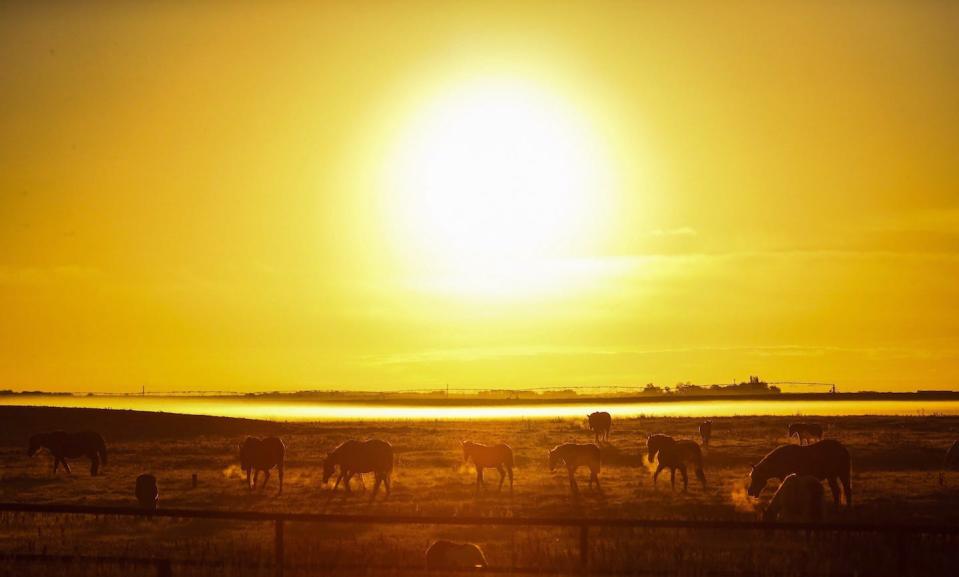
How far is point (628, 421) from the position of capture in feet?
285

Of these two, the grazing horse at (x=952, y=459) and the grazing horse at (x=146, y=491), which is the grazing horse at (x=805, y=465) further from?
the grazing horse at (x=146, y=491)

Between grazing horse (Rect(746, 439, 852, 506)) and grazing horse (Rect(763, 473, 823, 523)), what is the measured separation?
7009 millimetres

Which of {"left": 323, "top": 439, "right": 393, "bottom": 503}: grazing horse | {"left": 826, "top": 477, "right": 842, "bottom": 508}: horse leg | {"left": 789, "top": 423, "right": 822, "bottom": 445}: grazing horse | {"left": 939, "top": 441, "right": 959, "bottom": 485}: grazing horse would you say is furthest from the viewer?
{"left": 789, "top": 423, "right": 822, "bottom": 445}: grazing horse

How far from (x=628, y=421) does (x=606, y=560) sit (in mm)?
66996

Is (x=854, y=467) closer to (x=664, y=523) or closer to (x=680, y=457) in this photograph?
(x=680, y=457)

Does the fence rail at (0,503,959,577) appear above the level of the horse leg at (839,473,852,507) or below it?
above

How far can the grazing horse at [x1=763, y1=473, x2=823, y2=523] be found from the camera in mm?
24422

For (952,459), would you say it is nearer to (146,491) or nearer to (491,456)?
(491,456)

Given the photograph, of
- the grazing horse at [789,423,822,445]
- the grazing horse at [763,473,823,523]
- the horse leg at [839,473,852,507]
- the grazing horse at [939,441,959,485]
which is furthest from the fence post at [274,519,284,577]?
the grazing horse at [789,423,822,445]

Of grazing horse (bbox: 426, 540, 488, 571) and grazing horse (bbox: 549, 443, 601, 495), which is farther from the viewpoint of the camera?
grazing horse (bbox: 549, 443, 601, 495)

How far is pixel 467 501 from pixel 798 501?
37.5 feet

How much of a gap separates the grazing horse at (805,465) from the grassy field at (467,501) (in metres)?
0.82

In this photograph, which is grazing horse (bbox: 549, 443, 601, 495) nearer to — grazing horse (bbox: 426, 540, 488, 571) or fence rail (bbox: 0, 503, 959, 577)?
grazing horse (bbox: 426, 540, 488, 571)

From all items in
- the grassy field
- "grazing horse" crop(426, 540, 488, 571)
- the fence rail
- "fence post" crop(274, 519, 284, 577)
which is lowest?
the grassy field
